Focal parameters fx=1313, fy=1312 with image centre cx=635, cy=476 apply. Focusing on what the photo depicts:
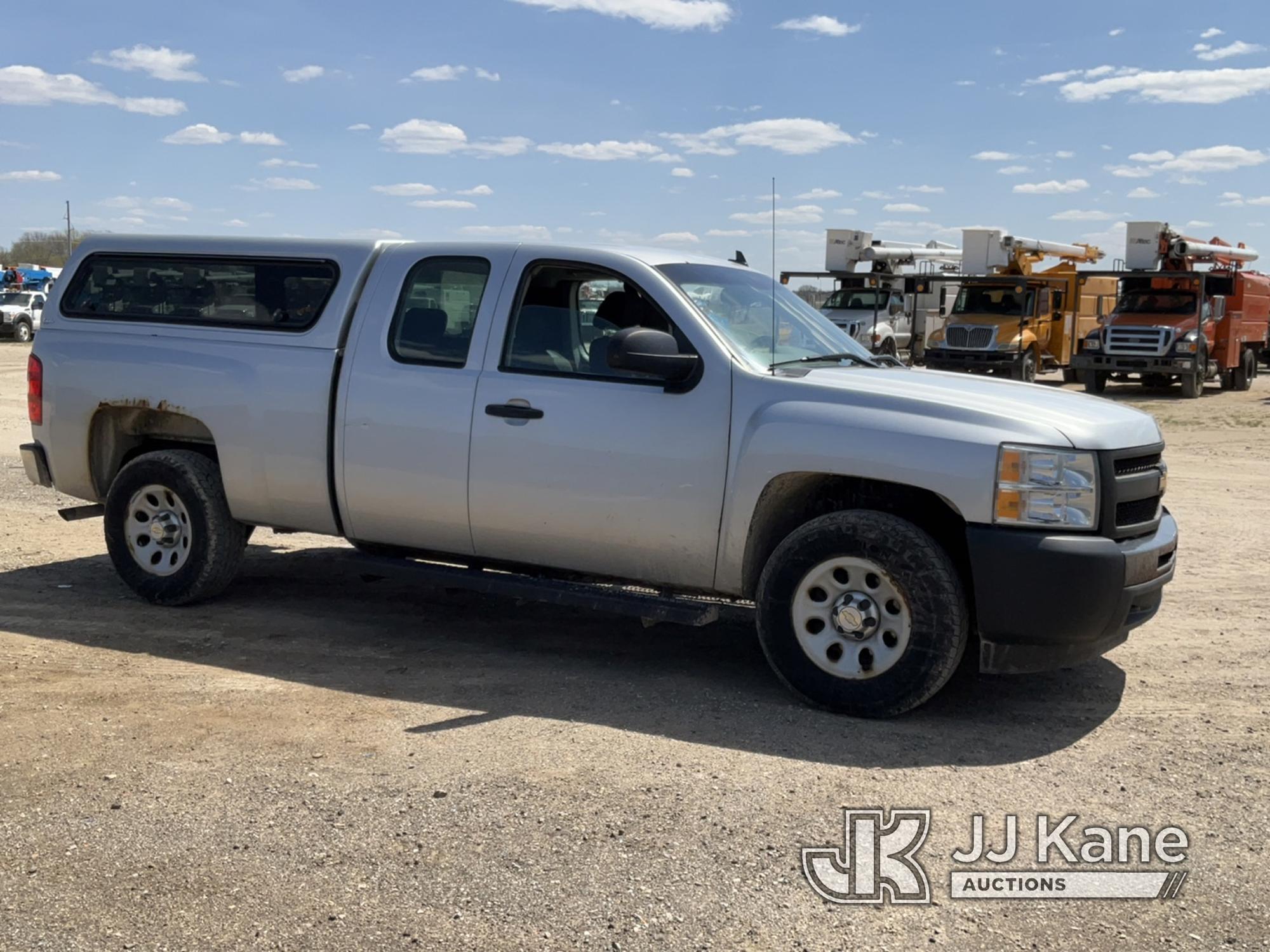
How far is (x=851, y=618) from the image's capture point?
532cm

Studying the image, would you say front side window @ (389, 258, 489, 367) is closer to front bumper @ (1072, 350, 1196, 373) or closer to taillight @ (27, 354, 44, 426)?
taillight @ (27, 354, 44, 426)

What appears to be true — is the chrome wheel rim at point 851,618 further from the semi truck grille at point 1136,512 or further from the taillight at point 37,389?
the taillight at point 37,389

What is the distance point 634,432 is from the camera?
5734 mm

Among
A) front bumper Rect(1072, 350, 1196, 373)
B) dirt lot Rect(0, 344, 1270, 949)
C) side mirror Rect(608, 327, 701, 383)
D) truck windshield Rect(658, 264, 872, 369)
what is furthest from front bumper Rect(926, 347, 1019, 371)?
side mirror Rect(608, 327, 701, 383)

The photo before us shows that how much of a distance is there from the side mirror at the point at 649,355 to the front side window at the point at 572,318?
320mm

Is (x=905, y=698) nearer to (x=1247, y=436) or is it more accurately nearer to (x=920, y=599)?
(x=920, y=599)

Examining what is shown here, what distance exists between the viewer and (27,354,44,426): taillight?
736cm

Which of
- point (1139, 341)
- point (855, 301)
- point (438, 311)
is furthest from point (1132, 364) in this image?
point (438, 311)

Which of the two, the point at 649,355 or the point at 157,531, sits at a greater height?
the point at 649,355

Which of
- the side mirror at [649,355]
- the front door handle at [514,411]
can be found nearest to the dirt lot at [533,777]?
the front door handle at [514,411]

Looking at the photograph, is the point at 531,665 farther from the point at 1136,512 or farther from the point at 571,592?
the point at 1136,512

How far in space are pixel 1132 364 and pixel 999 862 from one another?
23.6 m

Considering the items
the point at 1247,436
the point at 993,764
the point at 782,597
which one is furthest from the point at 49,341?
the point at 1247,436

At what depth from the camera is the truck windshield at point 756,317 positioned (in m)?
5.86
